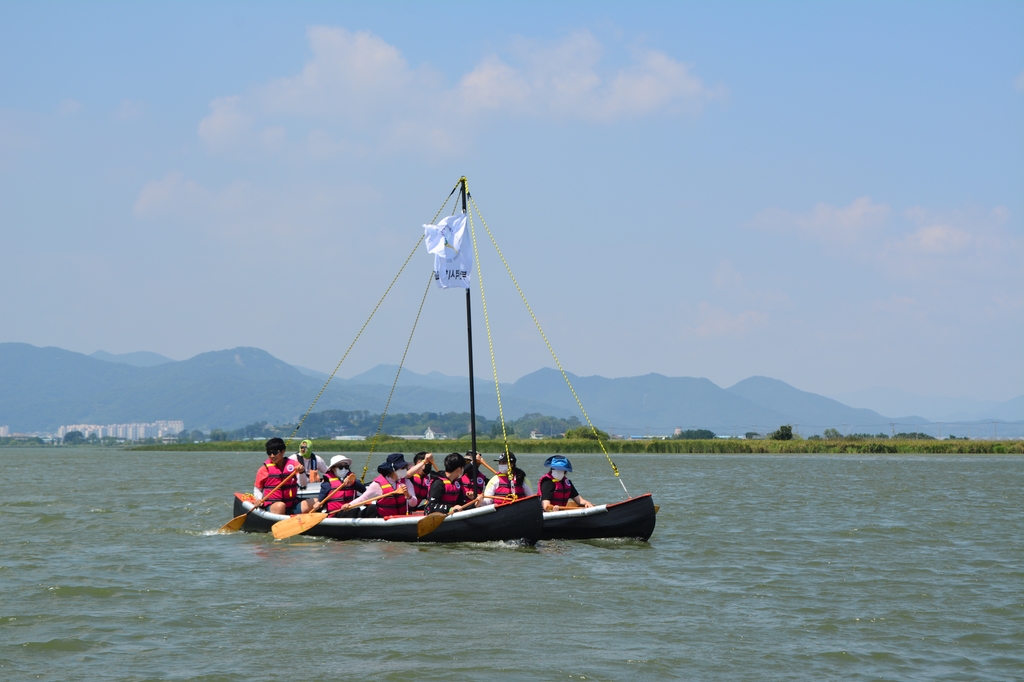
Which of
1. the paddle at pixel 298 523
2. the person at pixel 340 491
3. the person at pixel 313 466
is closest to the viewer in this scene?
the paddle at pixel 298 523

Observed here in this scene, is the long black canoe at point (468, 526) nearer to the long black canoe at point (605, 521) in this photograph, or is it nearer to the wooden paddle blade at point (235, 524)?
the long black canoe at point (605, 521)

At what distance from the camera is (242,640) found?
1044 centimetres

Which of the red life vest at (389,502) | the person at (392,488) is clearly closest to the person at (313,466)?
the person at (392,488)

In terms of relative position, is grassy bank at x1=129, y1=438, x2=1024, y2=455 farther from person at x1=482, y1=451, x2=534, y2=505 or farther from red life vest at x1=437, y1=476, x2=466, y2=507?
red life vest at x1=437, y1=476, x2=466, y2=507

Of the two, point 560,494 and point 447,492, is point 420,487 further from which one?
point 560,494

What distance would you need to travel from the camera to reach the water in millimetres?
9492

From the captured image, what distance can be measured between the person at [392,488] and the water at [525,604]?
96 centimetres

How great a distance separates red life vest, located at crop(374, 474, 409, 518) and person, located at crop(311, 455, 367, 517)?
0.69 m

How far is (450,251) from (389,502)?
17.4ft

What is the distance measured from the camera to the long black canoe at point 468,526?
16.8m

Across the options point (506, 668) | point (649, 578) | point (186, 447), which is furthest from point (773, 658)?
point (186, 447)

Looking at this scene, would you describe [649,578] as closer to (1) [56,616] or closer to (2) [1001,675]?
(2) [1001,675]

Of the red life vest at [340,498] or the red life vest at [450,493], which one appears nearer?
the red life vest at [450,493]

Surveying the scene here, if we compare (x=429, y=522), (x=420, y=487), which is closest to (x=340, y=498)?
(x=420, y=487)
